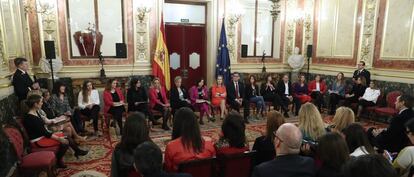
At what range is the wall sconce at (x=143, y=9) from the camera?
723 cm

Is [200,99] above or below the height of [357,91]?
below

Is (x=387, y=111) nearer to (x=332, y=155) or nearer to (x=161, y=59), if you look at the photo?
(x=332, y=155)

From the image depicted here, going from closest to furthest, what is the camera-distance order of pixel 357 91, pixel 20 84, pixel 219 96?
1. pixel 20 84
2. pixel 219 96
3. pixel 357 91

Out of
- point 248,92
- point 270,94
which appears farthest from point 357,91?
point 248,92

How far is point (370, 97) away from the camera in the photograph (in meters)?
6.77

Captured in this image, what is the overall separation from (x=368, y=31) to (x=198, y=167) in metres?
7.02

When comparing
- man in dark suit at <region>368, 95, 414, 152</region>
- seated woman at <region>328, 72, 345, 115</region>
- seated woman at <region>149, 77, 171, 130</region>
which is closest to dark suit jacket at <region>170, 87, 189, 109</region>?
seated woman at <region>149, 77, 171, 130</region>

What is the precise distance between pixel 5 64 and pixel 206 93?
4.07 m

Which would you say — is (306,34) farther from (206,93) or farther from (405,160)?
(405,160)

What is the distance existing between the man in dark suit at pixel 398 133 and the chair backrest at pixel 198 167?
2.60 meters

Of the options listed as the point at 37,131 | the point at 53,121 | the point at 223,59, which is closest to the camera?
the point at 37,131

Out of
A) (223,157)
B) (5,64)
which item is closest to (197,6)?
(5,64)

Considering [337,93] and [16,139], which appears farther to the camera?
[337,93]

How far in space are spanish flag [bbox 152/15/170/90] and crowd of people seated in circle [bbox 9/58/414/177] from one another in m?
0.99
